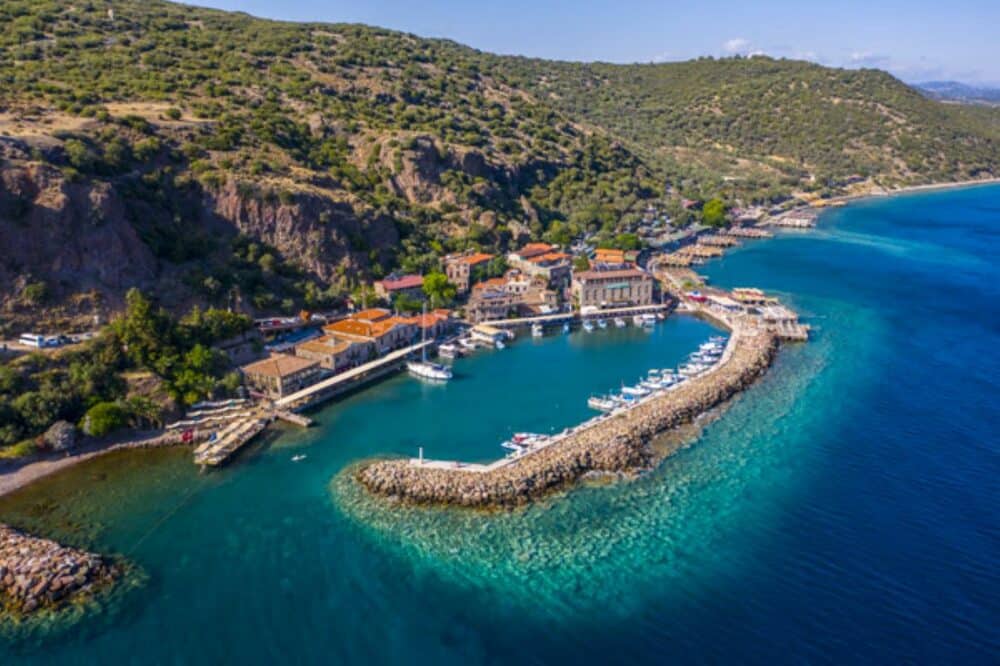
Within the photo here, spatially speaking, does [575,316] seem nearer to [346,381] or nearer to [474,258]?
[474,258]

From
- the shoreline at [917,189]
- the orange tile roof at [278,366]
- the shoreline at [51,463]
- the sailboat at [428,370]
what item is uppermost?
the shoreline at [917,189]

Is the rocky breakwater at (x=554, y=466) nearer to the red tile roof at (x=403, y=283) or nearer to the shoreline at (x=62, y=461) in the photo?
the shoreline at (x=62, y=461)

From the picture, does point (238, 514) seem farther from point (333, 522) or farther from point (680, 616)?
point (680, 616)

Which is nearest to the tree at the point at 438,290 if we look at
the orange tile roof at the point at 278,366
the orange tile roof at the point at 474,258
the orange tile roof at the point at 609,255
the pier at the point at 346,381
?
the orange tile roof at the point at 474,258

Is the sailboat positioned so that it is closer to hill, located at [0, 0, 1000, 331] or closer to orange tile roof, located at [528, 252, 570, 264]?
hill, located at [0, 0, 1000, 331]

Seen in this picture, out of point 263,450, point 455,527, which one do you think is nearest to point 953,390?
point 455,527

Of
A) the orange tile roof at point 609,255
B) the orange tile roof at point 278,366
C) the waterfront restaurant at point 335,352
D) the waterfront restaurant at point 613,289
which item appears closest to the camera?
the orange tile roof at point 278,366

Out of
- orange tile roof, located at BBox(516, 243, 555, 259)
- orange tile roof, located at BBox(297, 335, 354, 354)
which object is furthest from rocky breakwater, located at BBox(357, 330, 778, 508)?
orange tile roof, located at BBox(516, 243, 555, 259)
